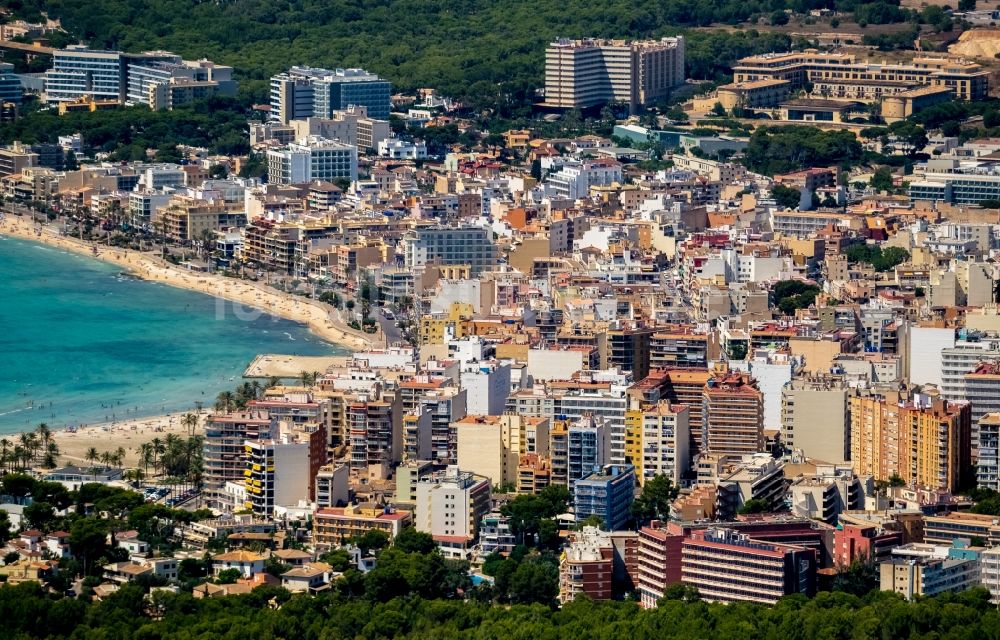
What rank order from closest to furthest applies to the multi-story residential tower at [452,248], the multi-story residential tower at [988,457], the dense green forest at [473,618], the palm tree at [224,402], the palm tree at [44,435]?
the dense green forest at [473,618] → the multi-story residential tower at [988,457] → the palm tree at [44,435] → the palm tree at [224,402] → the multi-story residential tower at [452,248]

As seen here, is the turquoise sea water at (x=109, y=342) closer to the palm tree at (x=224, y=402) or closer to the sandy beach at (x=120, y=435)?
the sandy beach at (x=120, y=435)

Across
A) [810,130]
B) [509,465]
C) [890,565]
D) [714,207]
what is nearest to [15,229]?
[714,207]

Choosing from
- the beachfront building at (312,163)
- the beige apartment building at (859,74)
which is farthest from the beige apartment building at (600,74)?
the beachfront building at (312,163)

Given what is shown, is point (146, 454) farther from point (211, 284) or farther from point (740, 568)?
point (211, 284)

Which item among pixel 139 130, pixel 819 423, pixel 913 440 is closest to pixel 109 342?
pixel 819 423

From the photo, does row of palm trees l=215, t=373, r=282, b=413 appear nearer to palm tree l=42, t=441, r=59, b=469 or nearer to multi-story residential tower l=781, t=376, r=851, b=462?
palm tree l=42, t=441, r=59, b=469

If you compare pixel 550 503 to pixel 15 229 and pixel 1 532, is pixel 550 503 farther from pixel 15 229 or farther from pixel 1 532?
pixel 15 229
